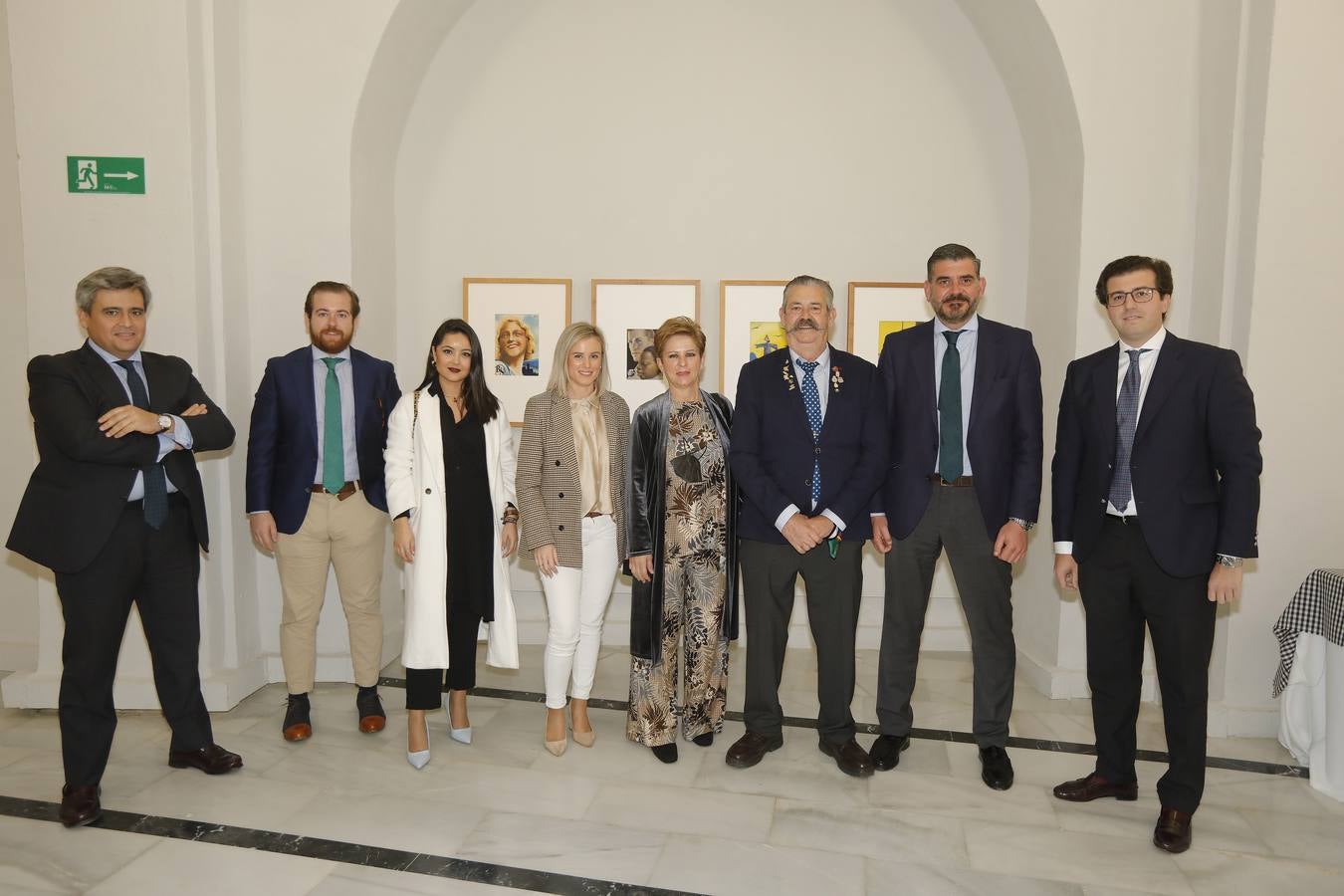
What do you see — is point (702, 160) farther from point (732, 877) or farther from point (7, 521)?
point (7, 521)

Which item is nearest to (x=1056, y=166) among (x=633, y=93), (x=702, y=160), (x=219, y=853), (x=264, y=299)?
(x=702, y=160)

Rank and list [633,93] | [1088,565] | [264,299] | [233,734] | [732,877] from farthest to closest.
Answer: [633,93], [264,299], [233,734], [1088,565], [732,877]

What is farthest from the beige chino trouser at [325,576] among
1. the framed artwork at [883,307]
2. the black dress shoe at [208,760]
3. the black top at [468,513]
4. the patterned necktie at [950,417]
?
the framed artwork at [883,307]

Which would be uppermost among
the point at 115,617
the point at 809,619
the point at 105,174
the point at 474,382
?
the point at 105,174

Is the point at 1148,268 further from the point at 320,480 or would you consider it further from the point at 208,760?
the point at 208,760

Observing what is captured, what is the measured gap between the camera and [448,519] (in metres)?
3.45

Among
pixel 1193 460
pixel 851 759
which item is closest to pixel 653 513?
pixel 851 759

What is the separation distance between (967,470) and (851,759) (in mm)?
1266

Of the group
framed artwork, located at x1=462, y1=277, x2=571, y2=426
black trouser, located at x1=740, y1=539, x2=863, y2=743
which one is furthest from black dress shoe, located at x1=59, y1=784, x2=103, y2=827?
framed artwork, located at x1=462, y1=277, x2=571, y2=426

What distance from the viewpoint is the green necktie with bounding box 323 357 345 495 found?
3.80m

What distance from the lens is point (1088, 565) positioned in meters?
3.13

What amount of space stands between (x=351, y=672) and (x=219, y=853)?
Result: 169cm

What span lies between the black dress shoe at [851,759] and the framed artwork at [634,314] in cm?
241

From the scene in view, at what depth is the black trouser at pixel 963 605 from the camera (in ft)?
Answer: 11.0
